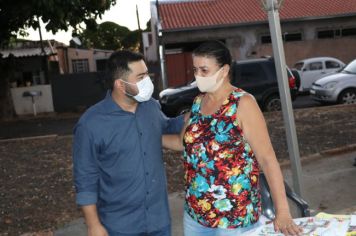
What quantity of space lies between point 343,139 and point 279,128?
1.65 meters

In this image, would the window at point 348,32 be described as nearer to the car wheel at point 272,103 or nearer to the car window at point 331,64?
the car window at point 331,64

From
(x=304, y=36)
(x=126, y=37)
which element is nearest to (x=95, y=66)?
(x=126, y=37)

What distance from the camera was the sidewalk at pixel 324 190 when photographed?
561 cm

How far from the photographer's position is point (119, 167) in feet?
9.11

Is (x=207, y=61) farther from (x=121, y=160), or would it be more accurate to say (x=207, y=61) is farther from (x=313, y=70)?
(x=313, y=70)

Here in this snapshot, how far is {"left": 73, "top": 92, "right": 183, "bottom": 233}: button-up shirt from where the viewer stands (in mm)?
2730

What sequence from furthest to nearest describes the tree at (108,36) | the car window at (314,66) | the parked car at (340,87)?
the tree at (108,36), the car window at (314,66), the parked car at (340,87)

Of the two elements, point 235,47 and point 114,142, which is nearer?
point 114,142

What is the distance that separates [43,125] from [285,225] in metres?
15.3

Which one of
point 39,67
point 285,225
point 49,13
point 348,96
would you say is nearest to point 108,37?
point 39,67

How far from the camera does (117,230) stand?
282 centimetres

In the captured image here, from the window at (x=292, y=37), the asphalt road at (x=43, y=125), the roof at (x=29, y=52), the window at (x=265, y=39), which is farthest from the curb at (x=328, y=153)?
the roof at (x=29, y=52)

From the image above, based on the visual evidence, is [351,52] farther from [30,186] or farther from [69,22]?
[30,186]

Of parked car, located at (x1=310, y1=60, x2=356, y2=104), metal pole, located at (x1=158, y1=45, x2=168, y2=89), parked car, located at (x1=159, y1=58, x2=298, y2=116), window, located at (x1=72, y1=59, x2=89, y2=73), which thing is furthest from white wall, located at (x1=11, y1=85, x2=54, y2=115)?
window, located at (x1=72, y1=59, x2=89, y2=73)
